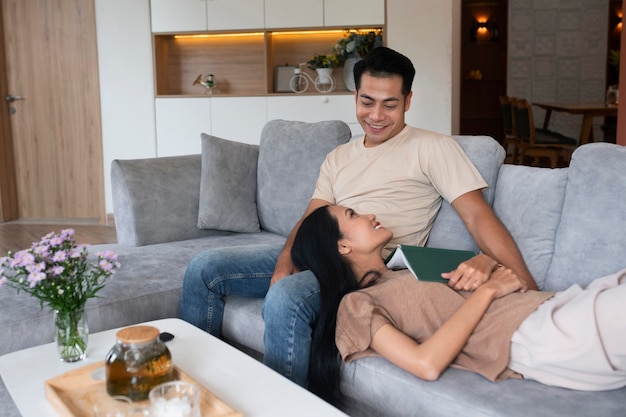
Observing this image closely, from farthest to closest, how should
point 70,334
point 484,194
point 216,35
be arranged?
point 216,35 < point 484,194 < point 70,334

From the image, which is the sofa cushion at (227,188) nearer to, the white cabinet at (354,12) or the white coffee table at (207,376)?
the white coffee table at (207,376)

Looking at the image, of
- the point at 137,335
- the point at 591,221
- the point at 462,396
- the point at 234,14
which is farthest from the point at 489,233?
the point at 234,14

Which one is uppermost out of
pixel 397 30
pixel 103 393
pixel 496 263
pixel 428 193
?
pixel 397 30

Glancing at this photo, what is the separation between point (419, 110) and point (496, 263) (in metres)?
3.34

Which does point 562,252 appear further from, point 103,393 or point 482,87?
point 482,87

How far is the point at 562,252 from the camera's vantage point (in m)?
1.91

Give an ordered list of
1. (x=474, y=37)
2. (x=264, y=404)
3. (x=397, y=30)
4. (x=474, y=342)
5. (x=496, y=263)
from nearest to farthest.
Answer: (x=264, y=404), (x=474, y=342), (x=496, y=263), (x=397, y=30), (x=474, y=37)

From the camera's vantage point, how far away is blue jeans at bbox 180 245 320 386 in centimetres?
183

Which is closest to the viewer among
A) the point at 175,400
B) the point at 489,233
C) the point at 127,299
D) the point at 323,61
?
the point at 175,400

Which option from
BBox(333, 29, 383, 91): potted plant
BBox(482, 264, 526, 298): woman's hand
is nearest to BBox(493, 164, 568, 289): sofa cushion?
BBox(482, 264, 526, 298): woman's hand

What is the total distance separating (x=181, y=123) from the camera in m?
5.39

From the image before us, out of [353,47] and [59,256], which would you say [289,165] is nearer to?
[59,256]

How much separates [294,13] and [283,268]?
334cm

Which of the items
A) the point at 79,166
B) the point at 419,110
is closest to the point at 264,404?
the point at 419,110
